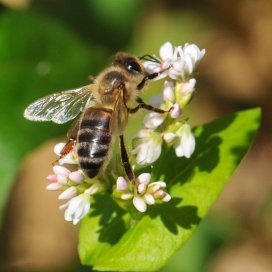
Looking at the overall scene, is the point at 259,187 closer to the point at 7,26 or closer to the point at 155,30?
the point at 155,30

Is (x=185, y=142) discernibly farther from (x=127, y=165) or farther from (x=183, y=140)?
(x=127, y=165)

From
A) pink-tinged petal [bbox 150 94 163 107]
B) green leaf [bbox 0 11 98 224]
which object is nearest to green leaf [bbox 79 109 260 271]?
pink-tinged petal [bbox 150 94 163 107]

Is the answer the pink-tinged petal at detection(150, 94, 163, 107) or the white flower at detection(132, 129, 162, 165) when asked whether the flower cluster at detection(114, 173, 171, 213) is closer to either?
the white flower at detection(132, 129, 162, 165)

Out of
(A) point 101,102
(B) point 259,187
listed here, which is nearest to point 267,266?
(B) point 259,187

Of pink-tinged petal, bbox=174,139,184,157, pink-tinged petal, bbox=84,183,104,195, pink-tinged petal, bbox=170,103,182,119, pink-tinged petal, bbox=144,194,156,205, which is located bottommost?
pink-tinged petal, bbox=84,183,104,195

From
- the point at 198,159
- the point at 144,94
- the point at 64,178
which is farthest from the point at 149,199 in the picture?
the point at 144,94

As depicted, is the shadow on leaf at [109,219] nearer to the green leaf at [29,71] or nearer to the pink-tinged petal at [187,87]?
the pink-tinged petal at [187,87]

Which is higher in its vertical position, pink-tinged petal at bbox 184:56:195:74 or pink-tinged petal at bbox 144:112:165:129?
pink-tinged petal at bbox 184:56:195:74
